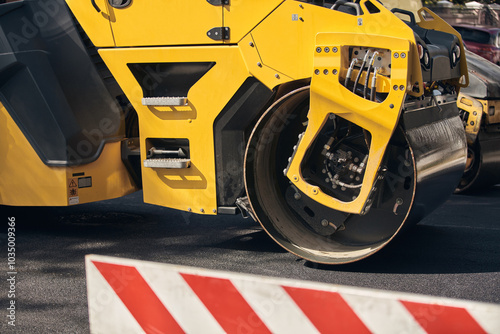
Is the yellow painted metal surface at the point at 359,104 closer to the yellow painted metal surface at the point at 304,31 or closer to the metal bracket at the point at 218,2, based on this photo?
the yellow painted metal surface at the point at 304,31

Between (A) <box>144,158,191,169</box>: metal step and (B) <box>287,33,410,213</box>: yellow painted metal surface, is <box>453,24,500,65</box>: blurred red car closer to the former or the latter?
(A) <box>144,158,191,169</box>: metal step

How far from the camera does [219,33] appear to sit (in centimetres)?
476

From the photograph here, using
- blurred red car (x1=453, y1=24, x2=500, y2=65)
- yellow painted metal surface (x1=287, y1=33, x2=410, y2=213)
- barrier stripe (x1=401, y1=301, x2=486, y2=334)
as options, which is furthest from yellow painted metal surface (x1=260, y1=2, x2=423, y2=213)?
blurred red car (x1=453, y1=24, x2=500, y2=65)

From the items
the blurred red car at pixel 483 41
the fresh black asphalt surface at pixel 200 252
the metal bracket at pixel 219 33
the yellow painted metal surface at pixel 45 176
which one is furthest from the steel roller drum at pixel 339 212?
the blurred red car at pixel 483 41

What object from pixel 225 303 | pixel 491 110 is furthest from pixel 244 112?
pixel 491 110

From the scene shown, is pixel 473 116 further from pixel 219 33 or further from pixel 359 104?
pixel 219 33

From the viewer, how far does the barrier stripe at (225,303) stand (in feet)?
7.65

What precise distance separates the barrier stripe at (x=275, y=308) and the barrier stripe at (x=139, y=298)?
0.31 meters

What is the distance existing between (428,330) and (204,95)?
309 cm

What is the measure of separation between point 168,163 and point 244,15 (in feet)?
3.69

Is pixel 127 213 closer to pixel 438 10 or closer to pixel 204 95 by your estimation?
pixel 204 95

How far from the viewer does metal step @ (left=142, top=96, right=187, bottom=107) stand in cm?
497

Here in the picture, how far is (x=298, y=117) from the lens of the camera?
5.00m

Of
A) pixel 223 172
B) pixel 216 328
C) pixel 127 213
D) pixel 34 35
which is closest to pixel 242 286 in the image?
pixel 216 328
